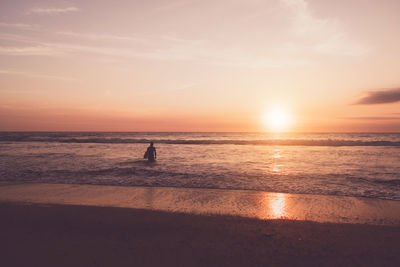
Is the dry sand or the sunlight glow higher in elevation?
the dry sand

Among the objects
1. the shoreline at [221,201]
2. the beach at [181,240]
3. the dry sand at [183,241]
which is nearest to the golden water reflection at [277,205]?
the shoreline at [221,201]

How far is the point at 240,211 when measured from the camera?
6.69 metres

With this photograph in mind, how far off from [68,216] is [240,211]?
478 cm

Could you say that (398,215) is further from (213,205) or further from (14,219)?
(14,219)

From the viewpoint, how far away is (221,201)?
7.78 metres

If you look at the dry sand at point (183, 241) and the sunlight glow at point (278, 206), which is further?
the sunlight glow at point (278, 206)

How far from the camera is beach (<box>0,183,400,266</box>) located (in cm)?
407

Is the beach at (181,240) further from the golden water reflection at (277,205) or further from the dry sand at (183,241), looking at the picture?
the golden water reflection at (277,205)

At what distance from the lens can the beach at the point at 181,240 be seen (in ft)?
13.4

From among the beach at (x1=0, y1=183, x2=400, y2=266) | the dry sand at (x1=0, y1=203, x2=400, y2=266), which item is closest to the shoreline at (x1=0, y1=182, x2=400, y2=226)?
the beach at (x1=0, y1=183, x2=400, y2=266)

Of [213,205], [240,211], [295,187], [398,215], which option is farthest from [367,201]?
[213,205]

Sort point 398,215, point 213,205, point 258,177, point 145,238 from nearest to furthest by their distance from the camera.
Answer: point 145,238
point 398,215
point 213,205
point 258,177

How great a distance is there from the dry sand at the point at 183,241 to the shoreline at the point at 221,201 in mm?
605

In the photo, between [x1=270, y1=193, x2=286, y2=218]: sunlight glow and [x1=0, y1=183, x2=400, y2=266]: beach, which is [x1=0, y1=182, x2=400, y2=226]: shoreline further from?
[x1=0, y1=183, x2=400, y2=266]: beach
